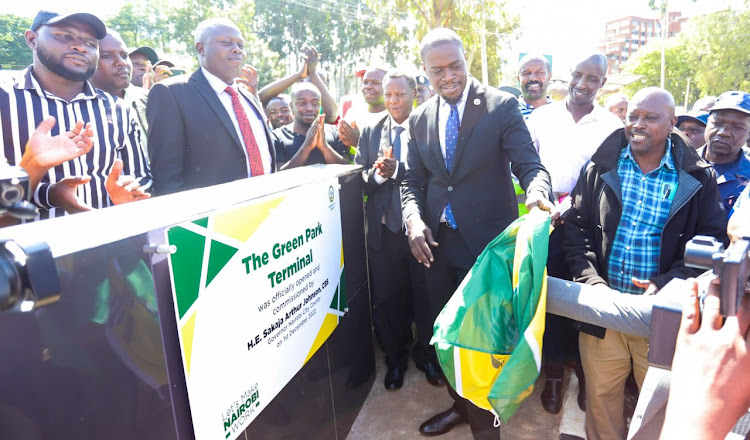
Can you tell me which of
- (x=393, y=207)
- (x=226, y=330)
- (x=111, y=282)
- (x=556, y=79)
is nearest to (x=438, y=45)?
(x=393, y=207)

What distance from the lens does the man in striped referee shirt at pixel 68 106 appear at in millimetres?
2348

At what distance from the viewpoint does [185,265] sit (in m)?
1.49

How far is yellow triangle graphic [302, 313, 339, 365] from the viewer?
2.36 m

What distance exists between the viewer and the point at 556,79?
7125 millimetres

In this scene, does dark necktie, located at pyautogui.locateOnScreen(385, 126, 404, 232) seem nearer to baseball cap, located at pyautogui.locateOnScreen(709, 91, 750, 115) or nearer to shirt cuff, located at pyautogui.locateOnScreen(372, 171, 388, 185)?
shirt cuff, located at pyautogui.locateOnScreen(372, 171, 388, 185)

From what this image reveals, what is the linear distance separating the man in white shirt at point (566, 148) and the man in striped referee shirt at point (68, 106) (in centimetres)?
264

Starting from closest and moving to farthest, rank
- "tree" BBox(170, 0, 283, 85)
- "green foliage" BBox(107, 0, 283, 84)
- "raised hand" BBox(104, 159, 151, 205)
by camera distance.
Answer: "raised hand" BBox(104, 159, 151, 205) < "tree" BBox(170, 0, 283, 85) < "green foliage" BBox(107, 0, 283, 84)

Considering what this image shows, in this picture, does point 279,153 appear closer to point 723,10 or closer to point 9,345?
point 9,345

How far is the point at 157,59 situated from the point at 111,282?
5.17 meters

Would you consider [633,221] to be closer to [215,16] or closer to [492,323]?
[492,323]

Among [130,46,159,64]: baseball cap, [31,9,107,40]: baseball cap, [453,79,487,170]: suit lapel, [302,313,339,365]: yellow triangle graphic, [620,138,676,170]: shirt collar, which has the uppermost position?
[130,46,159,64]: baseball cap

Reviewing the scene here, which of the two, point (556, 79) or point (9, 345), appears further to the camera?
point (556, 79)

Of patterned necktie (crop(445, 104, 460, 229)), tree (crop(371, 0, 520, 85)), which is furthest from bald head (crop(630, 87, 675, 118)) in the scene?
tree (crop(371, 0, 520, 85))

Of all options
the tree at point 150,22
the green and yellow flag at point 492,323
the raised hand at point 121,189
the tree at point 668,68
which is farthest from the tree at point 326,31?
the green and yellow flag at point 492,323
